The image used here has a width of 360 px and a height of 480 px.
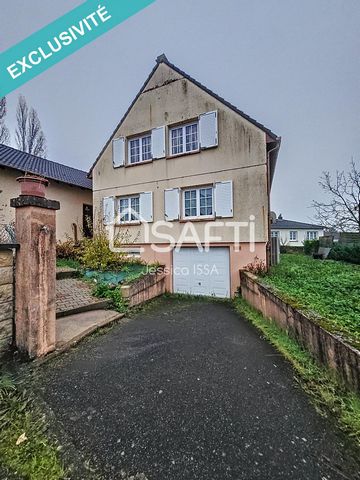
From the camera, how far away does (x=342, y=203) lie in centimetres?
1867

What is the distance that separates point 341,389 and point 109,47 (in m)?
16.5

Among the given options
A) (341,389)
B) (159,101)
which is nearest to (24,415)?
(341,389)

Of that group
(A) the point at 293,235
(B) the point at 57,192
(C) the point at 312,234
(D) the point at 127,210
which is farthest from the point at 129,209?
(C) the point at 312,234

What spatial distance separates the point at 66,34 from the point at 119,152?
538 centimetres

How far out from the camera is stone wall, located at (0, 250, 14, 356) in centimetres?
295

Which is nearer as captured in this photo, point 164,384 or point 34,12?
point 164,384

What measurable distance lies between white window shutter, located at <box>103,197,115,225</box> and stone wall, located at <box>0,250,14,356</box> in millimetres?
7234

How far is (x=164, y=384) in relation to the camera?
2.69m

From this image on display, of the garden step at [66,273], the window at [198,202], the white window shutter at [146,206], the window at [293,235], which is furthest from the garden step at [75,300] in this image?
the window at [293,235]

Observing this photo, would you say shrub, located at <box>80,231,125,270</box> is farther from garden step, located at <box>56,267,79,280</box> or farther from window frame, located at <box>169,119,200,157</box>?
window frame, located at <box>169,119,200,157</box>

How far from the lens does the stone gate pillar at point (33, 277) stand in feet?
9.71

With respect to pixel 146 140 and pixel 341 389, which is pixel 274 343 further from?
pixel 146 140

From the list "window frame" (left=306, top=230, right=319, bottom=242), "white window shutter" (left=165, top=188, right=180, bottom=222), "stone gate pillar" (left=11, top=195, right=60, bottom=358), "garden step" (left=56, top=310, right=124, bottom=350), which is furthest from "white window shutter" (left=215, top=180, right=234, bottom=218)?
"window frame" (left=306, top=230, right=319, bottom=242)

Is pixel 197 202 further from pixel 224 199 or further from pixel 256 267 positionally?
pixel 256 267
